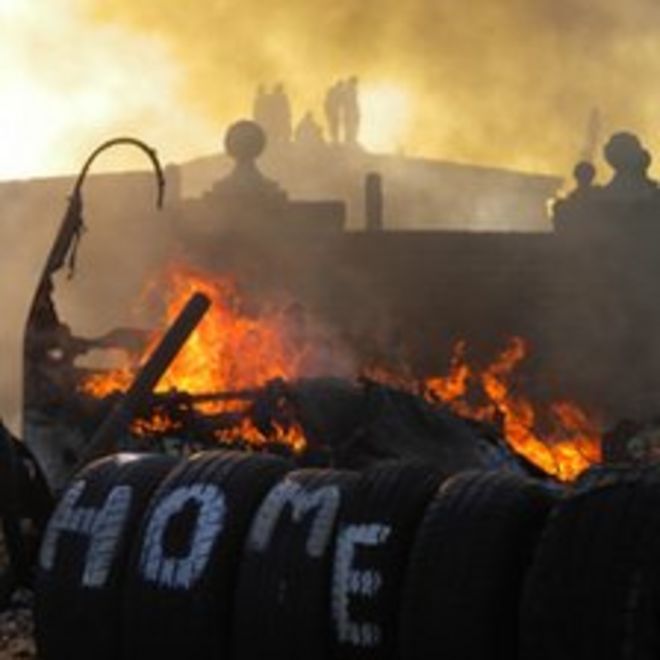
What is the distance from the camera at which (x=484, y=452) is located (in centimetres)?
1225

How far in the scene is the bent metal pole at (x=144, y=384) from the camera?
460 inches

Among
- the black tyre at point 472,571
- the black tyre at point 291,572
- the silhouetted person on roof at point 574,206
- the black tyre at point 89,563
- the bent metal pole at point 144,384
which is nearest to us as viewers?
the black tyre at point 472,571

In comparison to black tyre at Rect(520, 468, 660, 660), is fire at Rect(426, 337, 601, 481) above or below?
below

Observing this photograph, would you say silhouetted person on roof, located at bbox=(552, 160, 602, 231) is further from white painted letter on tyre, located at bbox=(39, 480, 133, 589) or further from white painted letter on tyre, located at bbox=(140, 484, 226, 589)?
white painted letter on tyre, located at bbox=(140, 484, 226, 589)

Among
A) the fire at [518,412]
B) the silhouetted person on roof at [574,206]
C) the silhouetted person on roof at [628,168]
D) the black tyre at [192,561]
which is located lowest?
the fire at [518,412]

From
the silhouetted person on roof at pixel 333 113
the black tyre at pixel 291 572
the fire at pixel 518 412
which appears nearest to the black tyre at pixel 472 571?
the black tyre at pixel 291 572

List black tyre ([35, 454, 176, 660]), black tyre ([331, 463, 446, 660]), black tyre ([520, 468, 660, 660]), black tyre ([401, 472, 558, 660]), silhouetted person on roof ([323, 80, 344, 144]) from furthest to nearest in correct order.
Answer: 1. silhouetted person on roof ([323, 80, 344, 144])
2. black tyre ([35, 454, 176, 660])
3. black tyre ([331, 463, 446, 660])
4. black tyre ([401, 472, 558, 660])
5. black tyre ([520, 468, 660, 660])

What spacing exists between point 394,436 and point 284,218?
8112mm

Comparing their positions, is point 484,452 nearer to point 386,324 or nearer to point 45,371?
point 45,371

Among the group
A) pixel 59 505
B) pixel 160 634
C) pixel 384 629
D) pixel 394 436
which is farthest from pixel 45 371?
pixel 384 629

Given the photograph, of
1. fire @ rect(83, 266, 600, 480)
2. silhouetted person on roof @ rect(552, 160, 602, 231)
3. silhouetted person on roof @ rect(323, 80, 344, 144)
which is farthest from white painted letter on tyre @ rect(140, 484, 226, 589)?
silhouetted person on roof @ rect(323, 80, 344, 144)

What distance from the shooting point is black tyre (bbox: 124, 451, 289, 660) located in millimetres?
6520

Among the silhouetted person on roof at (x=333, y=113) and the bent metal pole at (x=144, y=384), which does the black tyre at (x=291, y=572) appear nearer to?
the bent metal pole at (x=144, y=384)

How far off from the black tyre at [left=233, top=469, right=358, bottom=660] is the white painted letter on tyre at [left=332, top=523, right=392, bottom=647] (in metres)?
A: 0.05
